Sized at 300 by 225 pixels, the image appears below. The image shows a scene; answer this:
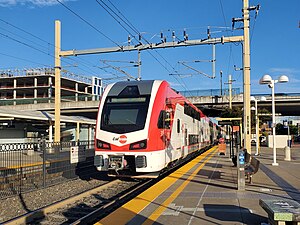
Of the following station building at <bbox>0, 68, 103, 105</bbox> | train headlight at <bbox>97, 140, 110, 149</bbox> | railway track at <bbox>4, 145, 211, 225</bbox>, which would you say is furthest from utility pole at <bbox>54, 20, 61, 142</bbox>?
station building at <bbox>0, 68, 103, 105</bbox>

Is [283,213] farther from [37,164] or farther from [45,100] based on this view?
[45,100]

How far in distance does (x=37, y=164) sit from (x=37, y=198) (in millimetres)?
2311

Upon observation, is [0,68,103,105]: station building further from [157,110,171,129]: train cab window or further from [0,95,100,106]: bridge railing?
[157,110,171,129]: train cab window

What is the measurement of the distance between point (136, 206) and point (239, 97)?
43.2 meters

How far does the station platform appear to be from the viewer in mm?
6801

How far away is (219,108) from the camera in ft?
182

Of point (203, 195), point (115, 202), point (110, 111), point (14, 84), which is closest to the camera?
point (203, 195)

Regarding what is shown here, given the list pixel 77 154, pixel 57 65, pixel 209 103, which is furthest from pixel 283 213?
pixel 209 103

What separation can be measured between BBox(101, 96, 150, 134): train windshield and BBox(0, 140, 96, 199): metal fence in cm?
244

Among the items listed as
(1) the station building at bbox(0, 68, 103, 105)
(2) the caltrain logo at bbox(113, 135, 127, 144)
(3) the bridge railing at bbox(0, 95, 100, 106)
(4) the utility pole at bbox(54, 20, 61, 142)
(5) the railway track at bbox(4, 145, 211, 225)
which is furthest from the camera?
(1) the station building at bbox(0, 68, 103, 105)

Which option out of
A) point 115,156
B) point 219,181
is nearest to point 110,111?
point 115,156

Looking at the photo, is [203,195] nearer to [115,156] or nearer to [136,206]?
[136,206]

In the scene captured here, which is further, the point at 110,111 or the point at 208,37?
the point at 208,37

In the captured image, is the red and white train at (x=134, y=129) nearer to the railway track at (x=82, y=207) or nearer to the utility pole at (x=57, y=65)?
the railway track at (x=82, y=207)
